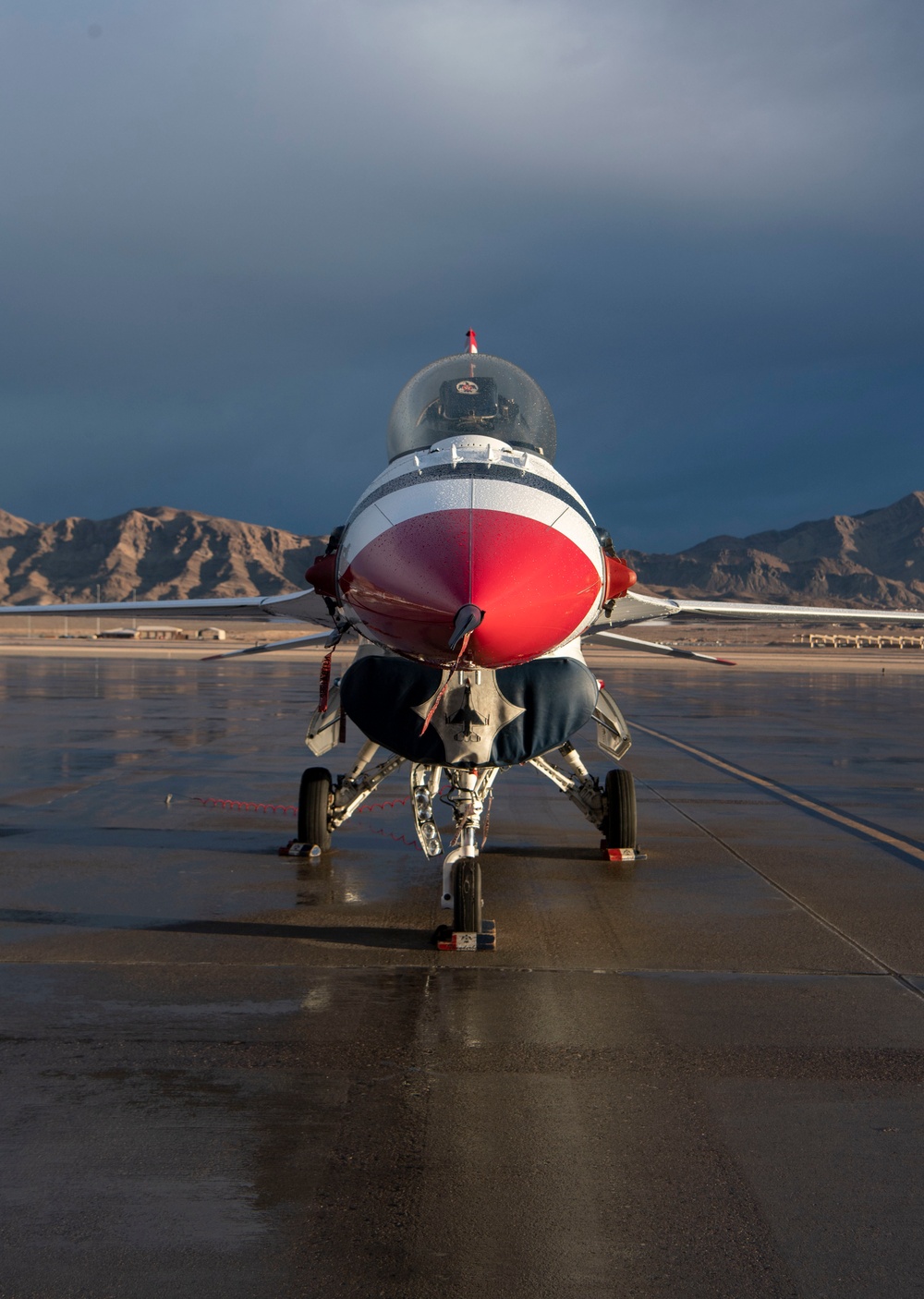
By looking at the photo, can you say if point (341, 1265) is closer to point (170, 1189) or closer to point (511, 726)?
point (170, 1189)

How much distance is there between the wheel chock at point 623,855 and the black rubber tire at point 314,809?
250 centimetres

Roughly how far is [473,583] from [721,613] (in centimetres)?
641

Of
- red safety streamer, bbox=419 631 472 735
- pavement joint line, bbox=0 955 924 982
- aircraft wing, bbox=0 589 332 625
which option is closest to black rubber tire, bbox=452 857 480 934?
pavement joint line, bbox=0 955 924 982

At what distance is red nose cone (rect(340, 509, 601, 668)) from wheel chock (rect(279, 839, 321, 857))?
4.52 m

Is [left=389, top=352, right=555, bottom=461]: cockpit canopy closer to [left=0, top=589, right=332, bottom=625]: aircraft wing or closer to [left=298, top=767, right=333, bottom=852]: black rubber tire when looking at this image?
[left=0, top=589, right=332, bottom=625]: aircraft wing

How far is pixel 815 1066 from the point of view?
498 centimetres

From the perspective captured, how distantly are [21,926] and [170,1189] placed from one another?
4.00m

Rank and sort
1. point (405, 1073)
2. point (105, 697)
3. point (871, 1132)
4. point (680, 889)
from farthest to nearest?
1. point (105, 697)
2. point (680, 889)
3. point (405, 1073)
4. point (871, 1132)

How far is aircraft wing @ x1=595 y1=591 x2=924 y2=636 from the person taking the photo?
366 inches

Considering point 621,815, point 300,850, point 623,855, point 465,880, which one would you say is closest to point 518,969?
point 465,880

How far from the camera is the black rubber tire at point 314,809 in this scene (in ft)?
32.9

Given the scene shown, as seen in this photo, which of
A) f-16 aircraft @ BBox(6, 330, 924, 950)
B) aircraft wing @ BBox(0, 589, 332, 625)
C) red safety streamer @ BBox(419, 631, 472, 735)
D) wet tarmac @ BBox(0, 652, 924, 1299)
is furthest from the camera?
aircraft wing @ BBox(0, 589, 332, 625)

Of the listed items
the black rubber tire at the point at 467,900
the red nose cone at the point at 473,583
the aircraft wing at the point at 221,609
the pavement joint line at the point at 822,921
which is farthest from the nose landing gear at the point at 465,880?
the aircraft wing at the point at 221,609

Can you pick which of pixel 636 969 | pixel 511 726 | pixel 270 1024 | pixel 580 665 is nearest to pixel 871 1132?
pixel 636 969
